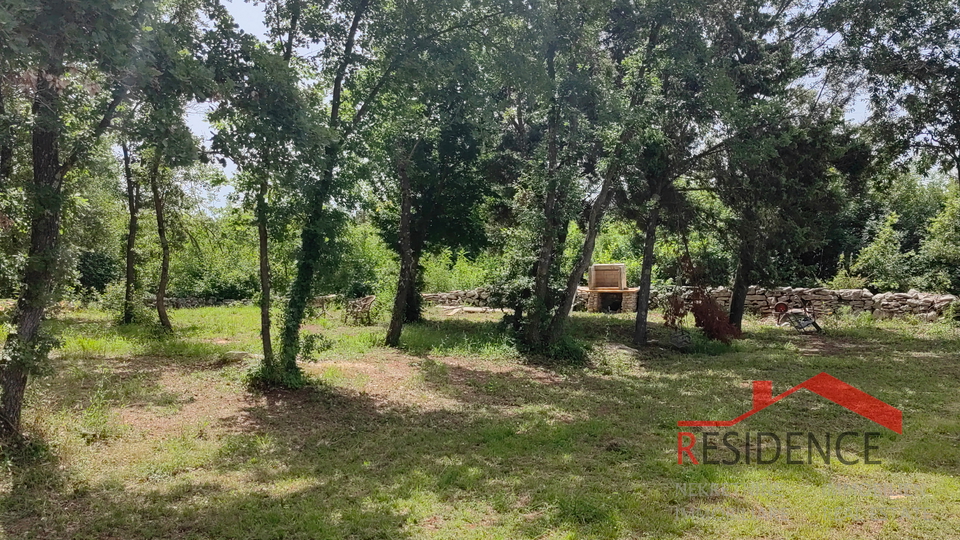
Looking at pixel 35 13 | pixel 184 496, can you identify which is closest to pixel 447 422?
pixel 184 496

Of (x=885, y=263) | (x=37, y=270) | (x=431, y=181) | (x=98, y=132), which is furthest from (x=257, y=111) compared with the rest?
(x=885, y=263)

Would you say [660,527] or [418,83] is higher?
[418,83]

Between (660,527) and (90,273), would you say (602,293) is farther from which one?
(90,273)

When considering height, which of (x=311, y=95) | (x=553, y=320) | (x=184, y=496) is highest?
(x=311, y=95)

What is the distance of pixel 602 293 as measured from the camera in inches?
761

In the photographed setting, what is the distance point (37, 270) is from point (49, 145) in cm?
112

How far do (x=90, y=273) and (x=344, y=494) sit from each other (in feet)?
68.4

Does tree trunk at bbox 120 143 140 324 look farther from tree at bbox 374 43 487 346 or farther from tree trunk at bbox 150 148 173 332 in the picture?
tree at bbox 374 43 487 346

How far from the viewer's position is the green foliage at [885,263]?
18047 millimetres

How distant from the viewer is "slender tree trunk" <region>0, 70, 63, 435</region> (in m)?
5.19

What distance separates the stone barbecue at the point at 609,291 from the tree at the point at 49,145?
1518cm

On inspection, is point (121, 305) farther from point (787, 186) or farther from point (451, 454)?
point (787, 186)

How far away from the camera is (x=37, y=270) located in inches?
208

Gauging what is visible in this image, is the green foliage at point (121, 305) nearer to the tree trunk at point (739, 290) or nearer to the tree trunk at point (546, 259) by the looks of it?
the tree trunk at point (546, 259)
